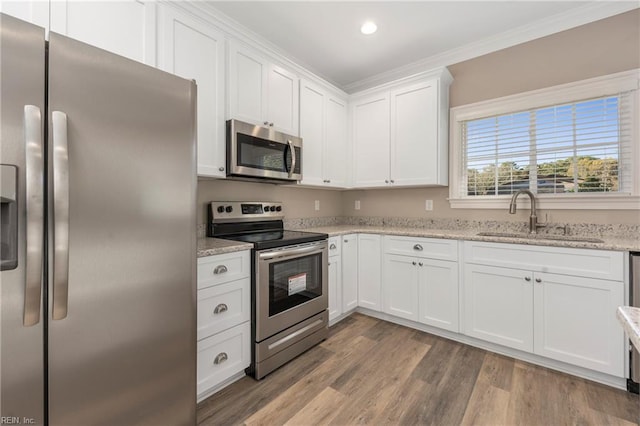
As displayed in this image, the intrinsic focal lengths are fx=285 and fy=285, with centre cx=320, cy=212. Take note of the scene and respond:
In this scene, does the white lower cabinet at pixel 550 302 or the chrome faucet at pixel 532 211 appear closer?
the white lower cabinet at pixel 550 302

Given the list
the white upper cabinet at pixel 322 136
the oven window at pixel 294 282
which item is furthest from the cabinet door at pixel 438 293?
the white upper cabinet at pixel 322 136

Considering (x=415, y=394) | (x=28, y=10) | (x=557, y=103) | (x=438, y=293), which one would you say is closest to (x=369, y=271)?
(x=438, y=293)

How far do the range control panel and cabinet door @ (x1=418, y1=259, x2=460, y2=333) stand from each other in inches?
57.7

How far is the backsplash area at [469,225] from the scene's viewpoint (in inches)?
89.2

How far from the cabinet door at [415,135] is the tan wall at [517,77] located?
0.36 meters

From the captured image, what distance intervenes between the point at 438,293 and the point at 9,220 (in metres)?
2.69

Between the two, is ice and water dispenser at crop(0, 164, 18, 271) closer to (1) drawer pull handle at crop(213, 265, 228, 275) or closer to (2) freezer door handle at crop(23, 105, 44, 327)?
(2) freezer door handle at crop(23, 105, 44, 327)

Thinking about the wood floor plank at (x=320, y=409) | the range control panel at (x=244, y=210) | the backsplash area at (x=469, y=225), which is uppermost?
the range control panel at (x=244, y=210)

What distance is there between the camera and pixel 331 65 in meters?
3.15

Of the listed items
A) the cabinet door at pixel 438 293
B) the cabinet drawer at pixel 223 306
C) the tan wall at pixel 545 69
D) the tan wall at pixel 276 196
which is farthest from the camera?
the cabinet door at pixel 438 293

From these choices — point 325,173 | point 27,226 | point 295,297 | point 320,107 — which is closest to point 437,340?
point 295,297

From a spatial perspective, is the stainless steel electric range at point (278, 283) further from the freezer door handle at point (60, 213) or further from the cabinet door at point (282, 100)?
the freezer door handle at point (60, 213)

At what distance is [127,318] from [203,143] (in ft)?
4.23

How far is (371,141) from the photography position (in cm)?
323
